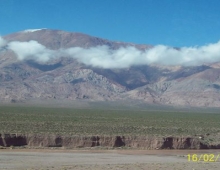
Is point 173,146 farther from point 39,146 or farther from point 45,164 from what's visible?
point 45,164

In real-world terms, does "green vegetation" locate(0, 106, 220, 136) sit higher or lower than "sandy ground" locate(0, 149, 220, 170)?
higher

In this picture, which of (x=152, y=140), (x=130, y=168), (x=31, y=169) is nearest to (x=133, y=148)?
(x=152, y=140)

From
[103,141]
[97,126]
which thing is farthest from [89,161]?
[97,126]

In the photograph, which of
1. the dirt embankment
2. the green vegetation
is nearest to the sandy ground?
the dirt embankment

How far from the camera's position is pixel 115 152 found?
145 ft

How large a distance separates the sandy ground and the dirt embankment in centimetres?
435

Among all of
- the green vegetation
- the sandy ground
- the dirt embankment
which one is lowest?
the sandy ground

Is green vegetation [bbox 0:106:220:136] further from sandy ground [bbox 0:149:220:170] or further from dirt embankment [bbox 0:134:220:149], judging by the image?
sandy ground [bbox 0:149:220:170]

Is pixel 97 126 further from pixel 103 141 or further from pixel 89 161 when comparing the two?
pixel 89 161

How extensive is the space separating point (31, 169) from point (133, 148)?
69.5 ft

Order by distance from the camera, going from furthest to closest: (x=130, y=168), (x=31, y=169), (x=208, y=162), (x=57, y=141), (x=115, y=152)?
(x=57, y=141) → (x=115, y=152) → (x=208, y=162) → (x=130, y=168) → (x=31, y=169)

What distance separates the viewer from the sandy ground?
104ft

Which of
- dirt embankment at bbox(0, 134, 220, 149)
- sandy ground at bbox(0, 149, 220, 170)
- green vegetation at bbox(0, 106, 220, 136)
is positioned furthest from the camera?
green vegetation at bbox(0, 106, 220, 136)

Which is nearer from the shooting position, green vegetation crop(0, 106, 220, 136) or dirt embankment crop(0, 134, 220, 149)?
dirt embankment crop(0, 134, 220, 149)
